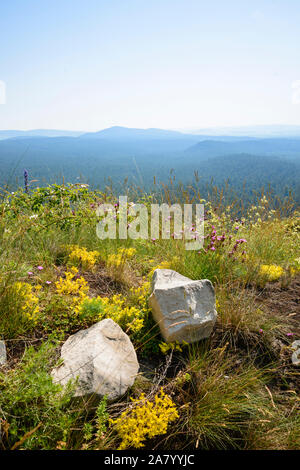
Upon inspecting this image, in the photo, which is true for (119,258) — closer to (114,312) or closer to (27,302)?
(114,312)

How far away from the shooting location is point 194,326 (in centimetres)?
254

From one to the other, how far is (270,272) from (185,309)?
1970 millimetres

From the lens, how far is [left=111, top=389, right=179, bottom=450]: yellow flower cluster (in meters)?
1.78

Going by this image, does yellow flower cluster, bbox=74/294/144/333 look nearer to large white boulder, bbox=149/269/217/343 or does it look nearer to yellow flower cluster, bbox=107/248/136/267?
large white boulder, bbox=149/269/217/343

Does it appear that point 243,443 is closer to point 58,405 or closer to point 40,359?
point 58,405

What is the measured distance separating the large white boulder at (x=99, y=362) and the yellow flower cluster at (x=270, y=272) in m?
2.27

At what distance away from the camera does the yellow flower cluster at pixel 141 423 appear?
5.83 feet

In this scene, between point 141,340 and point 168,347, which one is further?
point 141,340

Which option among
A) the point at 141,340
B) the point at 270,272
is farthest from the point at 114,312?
the point at 270,272

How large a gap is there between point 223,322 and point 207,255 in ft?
3.35

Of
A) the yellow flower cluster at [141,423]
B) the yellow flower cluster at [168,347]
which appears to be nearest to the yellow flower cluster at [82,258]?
the yellow flower cluster at [168,347]

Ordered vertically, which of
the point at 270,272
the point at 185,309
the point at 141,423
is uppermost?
the point at 185,309

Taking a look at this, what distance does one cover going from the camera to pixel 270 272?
3943mm
